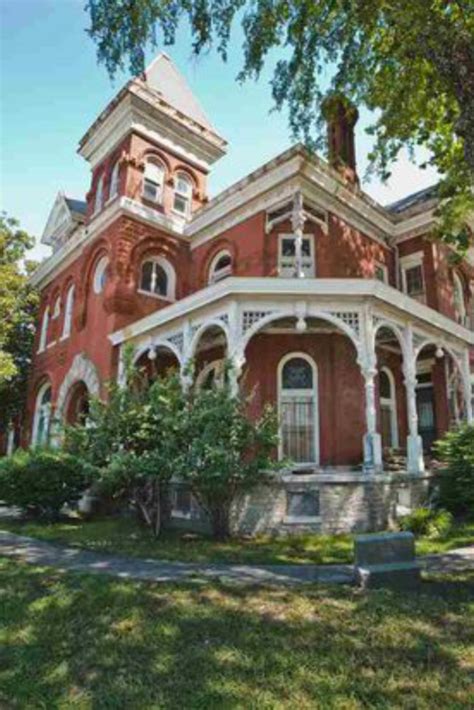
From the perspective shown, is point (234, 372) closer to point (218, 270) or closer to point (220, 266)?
point (218, 270)

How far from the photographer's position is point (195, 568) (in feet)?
22.8

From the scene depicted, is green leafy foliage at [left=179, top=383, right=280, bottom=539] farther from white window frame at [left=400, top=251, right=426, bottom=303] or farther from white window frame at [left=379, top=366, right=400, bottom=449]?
white window frame at [left=400, top=251, right=426, bottom=303]

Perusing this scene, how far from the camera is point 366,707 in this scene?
342 cm

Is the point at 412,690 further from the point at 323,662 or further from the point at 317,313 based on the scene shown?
the point at 317,313

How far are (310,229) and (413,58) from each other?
7.11 meters

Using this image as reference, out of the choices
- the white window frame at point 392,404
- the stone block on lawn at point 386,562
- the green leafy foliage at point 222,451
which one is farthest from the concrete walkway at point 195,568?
the white window frame at point 392,404

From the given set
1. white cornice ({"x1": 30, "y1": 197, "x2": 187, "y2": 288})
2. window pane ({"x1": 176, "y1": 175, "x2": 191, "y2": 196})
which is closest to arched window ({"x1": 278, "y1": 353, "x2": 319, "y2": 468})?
white cornice ({"x1": 30, "y1": 197, "x2": 187, "y2": 288})

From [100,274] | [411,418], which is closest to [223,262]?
[100,274]

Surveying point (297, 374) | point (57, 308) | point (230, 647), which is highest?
point (57, 308)

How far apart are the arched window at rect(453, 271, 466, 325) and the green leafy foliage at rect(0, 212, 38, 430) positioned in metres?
18.1

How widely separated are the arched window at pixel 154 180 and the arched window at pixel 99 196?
205 cm

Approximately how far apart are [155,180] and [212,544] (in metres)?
14.3

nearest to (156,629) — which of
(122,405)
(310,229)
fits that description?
(122,405)

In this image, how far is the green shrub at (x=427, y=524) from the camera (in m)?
9.80
